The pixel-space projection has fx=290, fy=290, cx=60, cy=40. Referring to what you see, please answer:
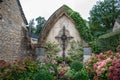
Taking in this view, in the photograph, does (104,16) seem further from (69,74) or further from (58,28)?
(69,74)

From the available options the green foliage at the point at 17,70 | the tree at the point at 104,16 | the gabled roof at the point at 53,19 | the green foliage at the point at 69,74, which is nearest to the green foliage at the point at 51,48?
the gabled roof at the point at 53,19

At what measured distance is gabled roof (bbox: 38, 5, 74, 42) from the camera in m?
19.8

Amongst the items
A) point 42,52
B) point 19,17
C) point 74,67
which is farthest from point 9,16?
point 74,67

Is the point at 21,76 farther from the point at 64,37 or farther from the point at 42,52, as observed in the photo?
the point at 64,37

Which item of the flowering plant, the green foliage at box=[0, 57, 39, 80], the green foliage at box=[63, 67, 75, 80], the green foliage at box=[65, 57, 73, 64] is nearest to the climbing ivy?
the green foliage at box=[65, 57, 73, 64]

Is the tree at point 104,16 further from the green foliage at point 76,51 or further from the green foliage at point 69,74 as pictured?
the green foliage at point 69,74

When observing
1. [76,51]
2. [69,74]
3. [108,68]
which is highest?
[76,51]

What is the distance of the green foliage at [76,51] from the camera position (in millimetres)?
19594

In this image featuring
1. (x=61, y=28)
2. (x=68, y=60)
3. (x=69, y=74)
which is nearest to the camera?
(x=69, y=74)

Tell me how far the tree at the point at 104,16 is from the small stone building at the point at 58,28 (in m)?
34.2

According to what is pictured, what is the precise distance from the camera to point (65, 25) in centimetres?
1988

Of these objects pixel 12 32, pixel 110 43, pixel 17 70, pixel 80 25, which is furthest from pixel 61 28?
pixel 17 70

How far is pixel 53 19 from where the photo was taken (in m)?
19.8

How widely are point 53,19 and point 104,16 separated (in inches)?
1447
